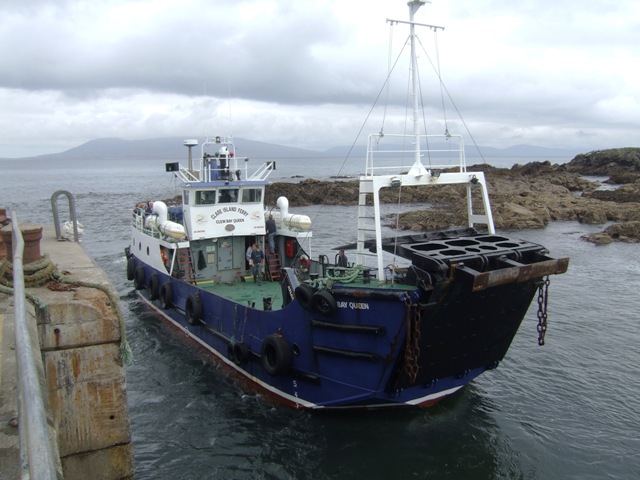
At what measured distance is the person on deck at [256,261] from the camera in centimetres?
1623

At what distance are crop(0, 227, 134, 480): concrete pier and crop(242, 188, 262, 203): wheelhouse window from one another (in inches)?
423

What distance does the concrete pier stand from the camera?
5.37 metres

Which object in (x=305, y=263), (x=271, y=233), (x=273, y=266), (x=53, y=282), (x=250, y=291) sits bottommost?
(x=250, y=291)

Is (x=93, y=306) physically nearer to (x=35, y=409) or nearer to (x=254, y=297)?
(x=35, y=409)

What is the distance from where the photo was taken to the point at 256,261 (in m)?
16.3

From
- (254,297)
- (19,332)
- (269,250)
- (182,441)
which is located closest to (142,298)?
(269,250)

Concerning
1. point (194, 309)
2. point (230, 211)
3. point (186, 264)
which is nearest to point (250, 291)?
point (194, 309)

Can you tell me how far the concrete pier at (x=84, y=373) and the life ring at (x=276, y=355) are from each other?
495 centimetres

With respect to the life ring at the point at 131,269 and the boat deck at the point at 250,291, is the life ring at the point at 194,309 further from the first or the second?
the life ring at the point at 131,269

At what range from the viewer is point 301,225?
16.1m

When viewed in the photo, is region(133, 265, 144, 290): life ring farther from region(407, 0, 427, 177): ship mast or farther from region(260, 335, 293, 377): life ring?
region(407, 0, 427, 177): ship mast

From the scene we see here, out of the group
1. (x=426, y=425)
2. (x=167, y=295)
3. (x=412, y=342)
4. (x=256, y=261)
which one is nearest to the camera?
(x=412, y=342)

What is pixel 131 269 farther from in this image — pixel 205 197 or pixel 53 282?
pixel 53 282

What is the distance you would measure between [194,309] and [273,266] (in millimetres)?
3671
